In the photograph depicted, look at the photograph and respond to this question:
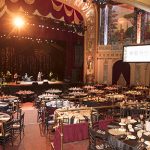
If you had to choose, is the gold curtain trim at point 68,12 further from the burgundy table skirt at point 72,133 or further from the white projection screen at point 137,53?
the burgundy table skirt at point 72,133

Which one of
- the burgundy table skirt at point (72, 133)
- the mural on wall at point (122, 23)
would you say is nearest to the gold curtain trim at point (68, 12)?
the mural on wall at point (122, 23)

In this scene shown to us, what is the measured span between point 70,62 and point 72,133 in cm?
1089

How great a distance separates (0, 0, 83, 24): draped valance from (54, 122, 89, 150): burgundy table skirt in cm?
797

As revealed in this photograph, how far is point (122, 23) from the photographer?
16.3m

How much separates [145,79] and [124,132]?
983cm

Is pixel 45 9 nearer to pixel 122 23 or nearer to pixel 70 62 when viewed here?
pixel 70 62

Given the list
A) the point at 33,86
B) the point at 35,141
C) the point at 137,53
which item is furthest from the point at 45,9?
the point at 35,141

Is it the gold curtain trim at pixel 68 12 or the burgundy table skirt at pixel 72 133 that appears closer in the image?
the burgundy table skirt at pixel 72 133

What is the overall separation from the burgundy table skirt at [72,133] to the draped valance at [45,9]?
26.2 ft

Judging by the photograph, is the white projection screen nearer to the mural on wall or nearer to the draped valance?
the mural on wall

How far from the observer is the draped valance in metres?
13.0

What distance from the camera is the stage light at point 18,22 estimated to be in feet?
43.8

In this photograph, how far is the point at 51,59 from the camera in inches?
739

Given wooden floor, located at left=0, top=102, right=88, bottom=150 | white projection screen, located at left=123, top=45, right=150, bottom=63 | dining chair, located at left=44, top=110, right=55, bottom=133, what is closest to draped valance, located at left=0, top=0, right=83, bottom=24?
white projection screen, located at left=123, top=45, right=150, bottom=63
